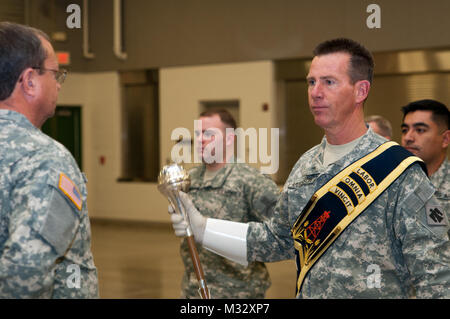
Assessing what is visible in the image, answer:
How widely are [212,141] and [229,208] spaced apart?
1.55ft

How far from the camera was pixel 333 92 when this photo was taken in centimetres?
238

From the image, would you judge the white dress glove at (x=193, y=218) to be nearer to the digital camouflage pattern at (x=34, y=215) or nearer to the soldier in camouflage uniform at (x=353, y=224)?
the soldier in camouflage uniform at (x=353, y=224)

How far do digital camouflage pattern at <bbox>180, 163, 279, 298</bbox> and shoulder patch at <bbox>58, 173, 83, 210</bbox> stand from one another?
2.02 meters

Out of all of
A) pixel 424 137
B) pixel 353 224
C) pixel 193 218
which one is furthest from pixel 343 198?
pixel 424 137

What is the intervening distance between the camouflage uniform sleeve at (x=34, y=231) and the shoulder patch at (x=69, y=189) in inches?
0.6

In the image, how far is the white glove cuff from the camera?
2.52 meters

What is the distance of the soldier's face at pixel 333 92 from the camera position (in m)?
2.37

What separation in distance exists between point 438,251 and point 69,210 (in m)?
1.18

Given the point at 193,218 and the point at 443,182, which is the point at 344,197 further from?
the point at 443,182

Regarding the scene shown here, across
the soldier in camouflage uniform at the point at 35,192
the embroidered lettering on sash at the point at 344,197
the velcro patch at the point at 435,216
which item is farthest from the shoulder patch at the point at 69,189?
the velcro patch at the point at 435,216

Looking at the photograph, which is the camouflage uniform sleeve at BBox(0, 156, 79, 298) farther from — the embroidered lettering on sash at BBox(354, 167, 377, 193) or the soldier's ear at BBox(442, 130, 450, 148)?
the soldier's ear at BBox(442, 130, 450, 148)

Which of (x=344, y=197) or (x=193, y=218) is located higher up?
(x=344, y=197)

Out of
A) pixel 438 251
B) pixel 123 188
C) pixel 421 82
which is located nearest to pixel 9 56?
pixel 438 251
